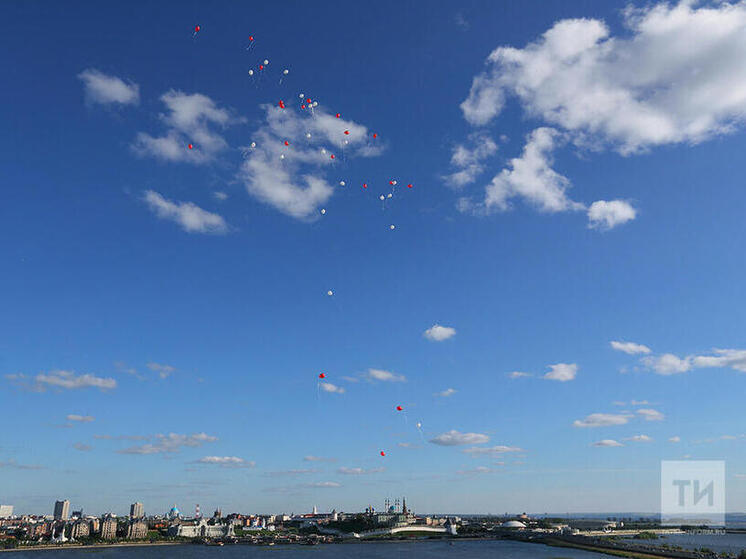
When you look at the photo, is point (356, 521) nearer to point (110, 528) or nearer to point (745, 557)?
point (110, 528)

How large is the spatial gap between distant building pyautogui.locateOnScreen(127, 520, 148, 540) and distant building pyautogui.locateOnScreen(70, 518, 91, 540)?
34.9 feet

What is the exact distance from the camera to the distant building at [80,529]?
134 meters

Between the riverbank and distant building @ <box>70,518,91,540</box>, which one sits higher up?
the riverbank

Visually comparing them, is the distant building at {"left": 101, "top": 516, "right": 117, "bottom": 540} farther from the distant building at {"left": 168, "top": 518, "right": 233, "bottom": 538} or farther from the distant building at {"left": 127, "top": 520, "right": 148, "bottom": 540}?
the distant building at {"left": 168, "top": 518, "right": 233, "bottom": 538}

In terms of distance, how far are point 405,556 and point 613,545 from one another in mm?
35832

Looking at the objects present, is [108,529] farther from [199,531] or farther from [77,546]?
[199,531]

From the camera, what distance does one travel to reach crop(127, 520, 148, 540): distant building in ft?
447

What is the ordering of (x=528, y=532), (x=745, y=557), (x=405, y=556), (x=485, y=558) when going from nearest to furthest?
(x=745, y=557)
(x=485, y=558)
(x=405, y=556)
(x=528, y=532)

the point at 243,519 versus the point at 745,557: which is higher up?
the point at 745,557

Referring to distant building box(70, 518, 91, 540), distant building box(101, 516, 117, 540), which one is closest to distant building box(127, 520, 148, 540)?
distant building box(101, 516, 117, 540)

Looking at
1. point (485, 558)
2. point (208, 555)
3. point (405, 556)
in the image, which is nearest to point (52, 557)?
point (208, 555)

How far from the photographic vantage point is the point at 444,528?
15762cm

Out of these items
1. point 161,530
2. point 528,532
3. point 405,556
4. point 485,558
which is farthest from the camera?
point 161,530

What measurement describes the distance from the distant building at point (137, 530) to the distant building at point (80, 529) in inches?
419
